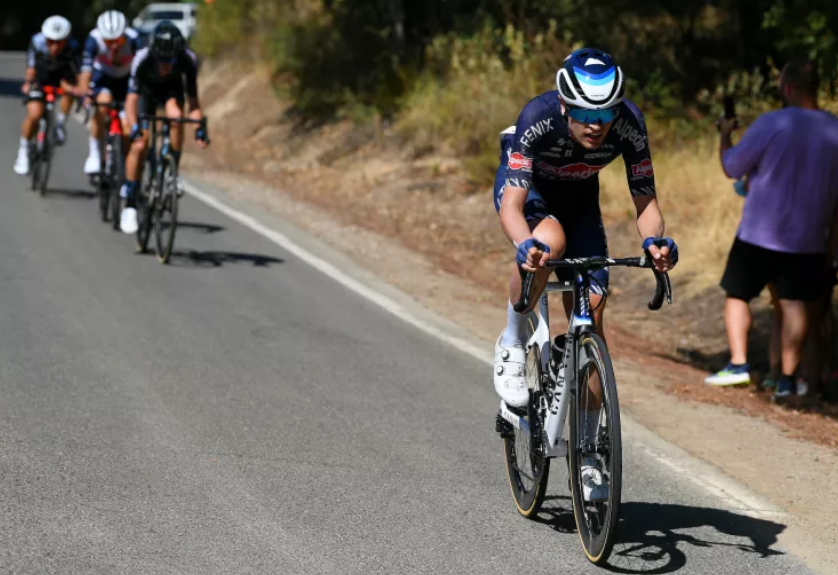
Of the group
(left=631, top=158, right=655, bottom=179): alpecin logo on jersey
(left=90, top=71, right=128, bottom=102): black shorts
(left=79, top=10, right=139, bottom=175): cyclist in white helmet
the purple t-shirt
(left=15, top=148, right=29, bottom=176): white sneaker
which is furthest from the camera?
(left=15, top=148, right=29, bottom=176): white sneaker

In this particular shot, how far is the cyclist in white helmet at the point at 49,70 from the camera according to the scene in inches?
615

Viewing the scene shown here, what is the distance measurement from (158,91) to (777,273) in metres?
6.23

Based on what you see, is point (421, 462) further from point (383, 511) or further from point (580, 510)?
point (580, 510)

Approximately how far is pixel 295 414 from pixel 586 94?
306 cm

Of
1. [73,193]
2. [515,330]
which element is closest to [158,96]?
[73,193]

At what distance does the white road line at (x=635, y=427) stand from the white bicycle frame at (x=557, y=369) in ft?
3.96

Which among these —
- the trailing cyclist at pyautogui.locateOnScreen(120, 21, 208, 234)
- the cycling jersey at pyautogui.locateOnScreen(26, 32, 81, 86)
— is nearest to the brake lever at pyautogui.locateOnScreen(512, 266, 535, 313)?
the trailing cyclist at pyautogui.locateOnScreen(120, 21, 208, 234)

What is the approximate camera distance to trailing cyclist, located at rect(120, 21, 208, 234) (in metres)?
11.9

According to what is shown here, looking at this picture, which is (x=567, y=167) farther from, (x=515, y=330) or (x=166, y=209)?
(x=166, y=209)

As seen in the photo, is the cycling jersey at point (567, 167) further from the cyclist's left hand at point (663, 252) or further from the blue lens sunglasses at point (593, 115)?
the cyclist's left hand at point (663, 252)

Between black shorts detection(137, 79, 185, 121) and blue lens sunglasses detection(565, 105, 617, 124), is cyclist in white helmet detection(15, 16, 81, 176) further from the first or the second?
blue lens sunglasses detection(565, 105, 617, 124)

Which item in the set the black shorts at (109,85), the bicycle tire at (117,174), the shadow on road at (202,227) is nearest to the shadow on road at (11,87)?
the black shorts at (109,85)

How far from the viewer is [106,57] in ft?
46.8

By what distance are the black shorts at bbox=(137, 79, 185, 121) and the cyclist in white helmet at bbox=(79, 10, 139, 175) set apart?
157 centimetres
